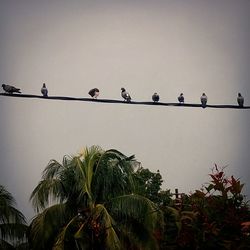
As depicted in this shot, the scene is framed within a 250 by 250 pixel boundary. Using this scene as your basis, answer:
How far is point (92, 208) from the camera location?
372 inches

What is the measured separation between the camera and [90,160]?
988 centimetres

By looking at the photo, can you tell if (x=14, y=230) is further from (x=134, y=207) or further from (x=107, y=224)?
(x=134, y=207)

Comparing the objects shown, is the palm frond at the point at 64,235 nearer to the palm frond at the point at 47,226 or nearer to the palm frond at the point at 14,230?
the palm frond at the point at 47,226

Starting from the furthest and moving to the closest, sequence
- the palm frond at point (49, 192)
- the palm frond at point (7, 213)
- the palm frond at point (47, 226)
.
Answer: the palm frond at point (7, 213) < the palm frond at point (49, 192) < the palm frond at point (47, 226)

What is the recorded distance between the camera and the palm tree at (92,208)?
29.8 feet

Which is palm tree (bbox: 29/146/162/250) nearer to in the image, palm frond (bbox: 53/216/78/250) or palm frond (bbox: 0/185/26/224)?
palm frond (bbox: 53/216/78/250)

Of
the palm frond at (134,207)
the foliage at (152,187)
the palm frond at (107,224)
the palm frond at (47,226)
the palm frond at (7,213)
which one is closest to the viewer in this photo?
the palm frond at (107,224)

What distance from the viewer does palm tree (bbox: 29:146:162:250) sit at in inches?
358

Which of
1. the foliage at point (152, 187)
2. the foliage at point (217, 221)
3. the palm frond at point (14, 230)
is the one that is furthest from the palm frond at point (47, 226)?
the foliage at point (217, 221)

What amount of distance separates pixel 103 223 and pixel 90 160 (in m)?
1.42

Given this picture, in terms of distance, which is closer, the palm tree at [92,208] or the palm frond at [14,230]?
the palm tree at [92,208]

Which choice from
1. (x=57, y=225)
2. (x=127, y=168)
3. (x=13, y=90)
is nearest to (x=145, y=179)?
(x=127, y=168)

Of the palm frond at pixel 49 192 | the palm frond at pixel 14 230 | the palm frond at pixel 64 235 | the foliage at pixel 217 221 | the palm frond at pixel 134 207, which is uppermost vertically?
the foliage at pixel 217 221

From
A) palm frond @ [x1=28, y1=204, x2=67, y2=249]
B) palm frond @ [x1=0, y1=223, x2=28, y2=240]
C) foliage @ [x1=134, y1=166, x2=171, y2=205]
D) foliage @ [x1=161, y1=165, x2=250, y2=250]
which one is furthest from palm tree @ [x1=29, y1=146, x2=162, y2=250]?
foliage @ [x1=161, y1=165, x2=250, y2=250]
